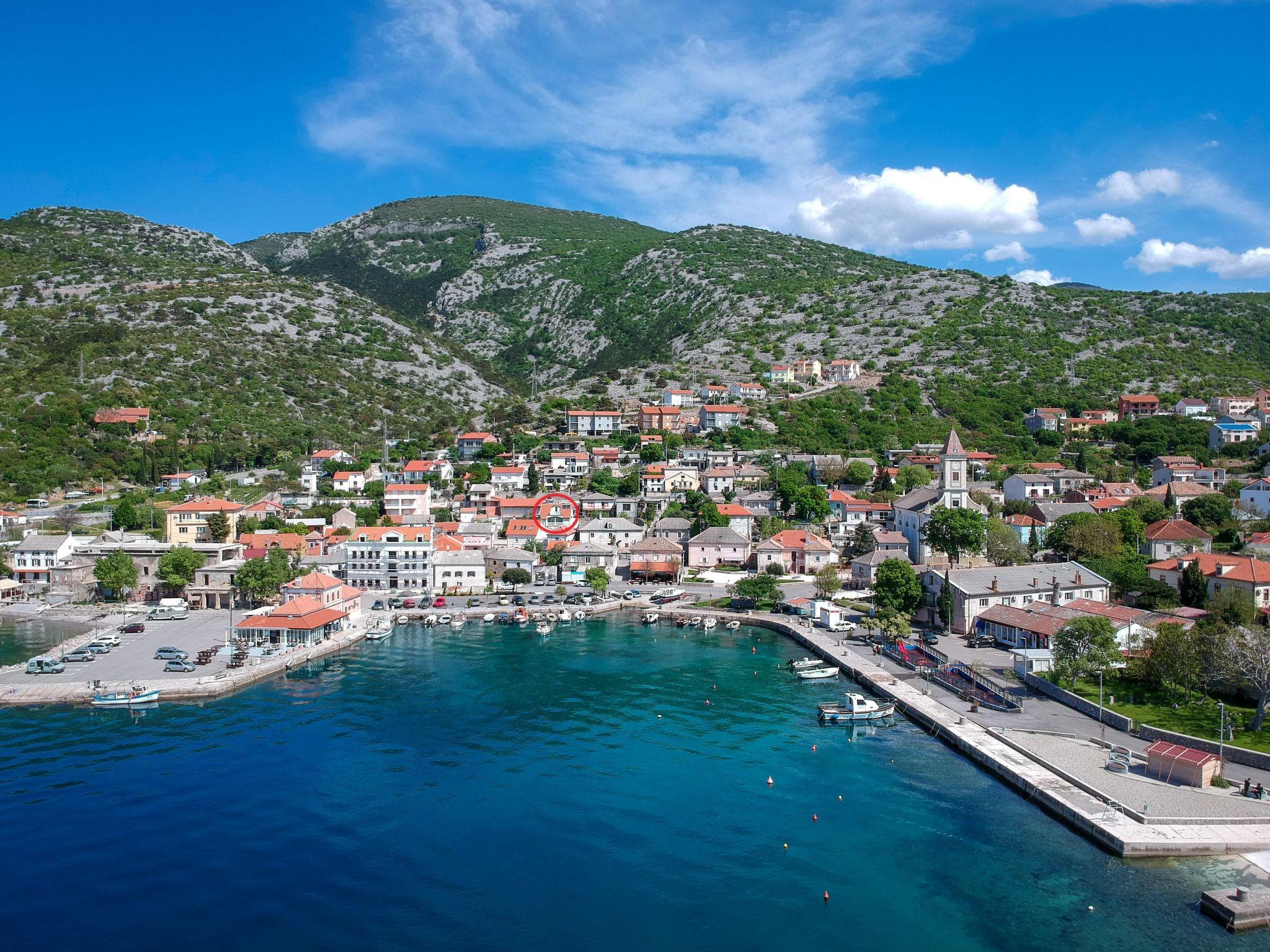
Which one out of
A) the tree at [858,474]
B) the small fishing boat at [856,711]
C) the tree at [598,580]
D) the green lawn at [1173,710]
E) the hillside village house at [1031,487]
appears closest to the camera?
the green lawn at [1173,710]

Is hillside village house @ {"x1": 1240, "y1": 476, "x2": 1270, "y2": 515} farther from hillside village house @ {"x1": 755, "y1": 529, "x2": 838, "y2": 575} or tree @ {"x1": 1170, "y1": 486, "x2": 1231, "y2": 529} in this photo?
hillside village house @ {"x1": 755, "y1": 529, "x2": 838, "y2": 575}

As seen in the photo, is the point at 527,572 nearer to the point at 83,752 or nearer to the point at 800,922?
the point at 83,752

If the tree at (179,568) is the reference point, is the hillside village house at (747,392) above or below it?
above

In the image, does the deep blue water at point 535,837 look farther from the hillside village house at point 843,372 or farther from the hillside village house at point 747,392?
the hillside village house at point 843,372

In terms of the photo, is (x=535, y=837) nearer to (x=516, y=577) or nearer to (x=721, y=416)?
(x=516, y=577)

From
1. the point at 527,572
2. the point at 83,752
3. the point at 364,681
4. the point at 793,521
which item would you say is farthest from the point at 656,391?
the point at 83,752

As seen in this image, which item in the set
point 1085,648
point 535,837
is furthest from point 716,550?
point 535,837

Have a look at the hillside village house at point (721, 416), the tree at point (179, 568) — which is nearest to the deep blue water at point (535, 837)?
the tree at point (179, 568)
